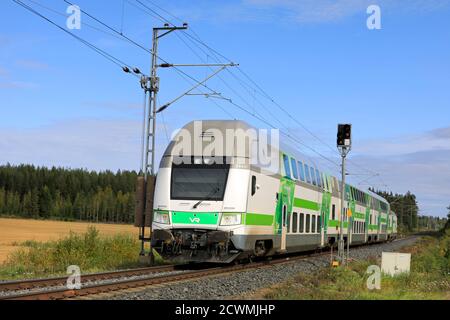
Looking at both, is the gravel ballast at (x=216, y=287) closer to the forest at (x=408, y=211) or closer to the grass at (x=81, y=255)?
the grass at (x=81, y=255)

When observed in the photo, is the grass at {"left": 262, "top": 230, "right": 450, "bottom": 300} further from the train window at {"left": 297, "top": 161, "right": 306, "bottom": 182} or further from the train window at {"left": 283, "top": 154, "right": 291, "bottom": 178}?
the train window at {"left": 297, "top": 161, "right": 306, "bottom": 182}

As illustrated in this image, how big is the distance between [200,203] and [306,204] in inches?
318

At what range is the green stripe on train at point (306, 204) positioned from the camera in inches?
881

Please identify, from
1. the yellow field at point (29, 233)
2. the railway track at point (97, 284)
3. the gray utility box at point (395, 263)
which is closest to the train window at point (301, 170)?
the railway track at point (97, 284)

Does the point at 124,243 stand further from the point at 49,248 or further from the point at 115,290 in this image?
the point at 115,290

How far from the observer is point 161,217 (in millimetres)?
17078

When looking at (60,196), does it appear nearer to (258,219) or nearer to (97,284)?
(258,219)

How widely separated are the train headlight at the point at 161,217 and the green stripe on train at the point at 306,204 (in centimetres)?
667

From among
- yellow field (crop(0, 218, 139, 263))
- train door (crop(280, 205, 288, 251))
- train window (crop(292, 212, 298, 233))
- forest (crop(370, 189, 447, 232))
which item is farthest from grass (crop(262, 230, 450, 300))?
forest (crop(370, 189, 447, 232))

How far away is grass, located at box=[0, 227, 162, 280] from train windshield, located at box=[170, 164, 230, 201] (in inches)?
144

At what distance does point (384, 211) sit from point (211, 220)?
39.3m

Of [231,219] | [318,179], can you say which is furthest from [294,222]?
[231,219]

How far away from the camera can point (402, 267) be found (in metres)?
15.5
